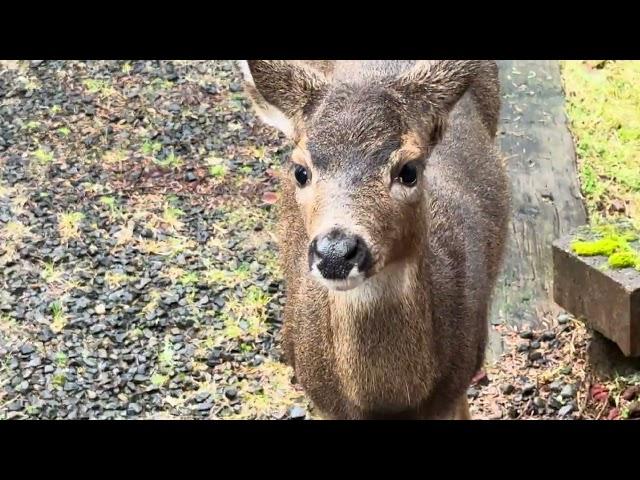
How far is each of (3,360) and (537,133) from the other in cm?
406

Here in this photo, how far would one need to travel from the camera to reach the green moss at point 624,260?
5.62 meters

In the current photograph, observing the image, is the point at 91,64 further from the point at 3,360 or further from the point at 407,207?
the point at 407,207

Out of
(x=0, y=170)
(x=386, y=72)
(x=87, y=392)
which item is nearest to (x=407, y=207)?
(x=386, y=72)

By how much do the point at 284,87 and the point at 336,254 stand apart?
3.35 feet

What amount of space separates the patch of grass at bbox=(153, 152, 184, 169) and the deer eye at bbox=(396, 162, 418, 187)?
4068 mm

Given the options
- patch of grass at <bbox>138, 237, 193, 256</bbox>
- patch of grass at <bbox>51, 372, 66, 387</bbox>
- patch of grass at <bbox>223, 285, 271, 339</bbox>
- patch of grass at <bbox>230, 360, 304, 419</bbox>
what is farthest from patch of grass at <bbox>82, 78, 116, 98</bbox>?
patch of grass at <bbox>230, 360, 304, 419</bbox>

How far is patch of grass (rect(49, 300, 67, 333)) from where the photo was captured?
6633 mm

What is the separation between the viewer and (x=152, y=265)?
709 centimetres

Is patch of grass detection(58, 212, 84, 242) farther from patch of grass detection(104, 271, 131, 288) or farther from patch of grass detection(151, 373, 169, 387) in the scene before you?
patch of grass detection(151, 373, 169, 387)

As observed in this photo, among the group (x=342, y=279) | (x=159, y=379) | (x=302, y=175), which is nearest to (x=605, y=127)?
(x=159, y=379)

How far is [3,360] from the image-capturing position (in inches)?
253

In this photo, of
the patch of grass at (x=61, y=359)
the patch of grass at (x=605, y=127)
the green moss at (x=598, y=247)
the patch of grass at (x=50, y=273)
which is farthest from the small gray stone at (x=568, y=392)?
the patch of grass at (x=50, y=273)

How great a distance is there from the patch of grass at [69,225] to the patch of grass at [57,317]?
655 mm

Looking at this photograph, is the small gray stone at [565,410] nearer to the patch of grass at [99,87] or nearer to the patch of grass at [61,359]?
the patch of grass at [61,359]
